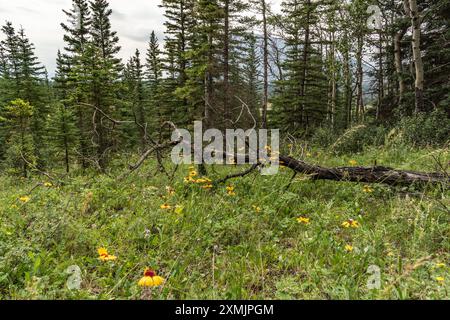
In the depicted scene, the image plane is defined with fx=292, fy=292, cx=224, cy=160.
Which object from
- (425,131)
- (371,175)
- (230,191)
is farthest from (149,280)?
(425,131)

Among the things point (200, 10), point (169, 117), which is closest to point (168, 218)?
point (200, 10)

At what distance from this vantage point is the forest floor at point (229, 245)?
2.20 m

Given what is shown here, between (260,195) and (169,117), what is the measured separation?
56.1ft

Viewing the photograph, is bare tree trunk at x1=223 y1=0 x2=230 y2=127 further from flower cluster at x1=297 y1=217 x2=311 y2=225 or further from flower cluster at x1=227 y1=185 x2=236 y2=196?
flower cluster at x1=297 y1=217 x2=311 y2=225

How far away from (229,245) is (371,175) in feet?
8.83

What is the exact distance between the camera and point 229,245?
308 centimetres

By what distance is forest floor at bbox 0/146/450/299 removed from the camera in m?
2.20

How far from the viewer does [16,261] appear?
2447mm

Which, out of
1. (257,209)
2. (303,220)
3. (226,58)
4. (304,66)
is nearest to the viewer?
(303,220)

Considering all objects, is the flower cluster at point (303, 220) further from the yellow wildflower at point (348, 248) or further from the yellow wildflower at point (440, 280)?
the yellow wildflower at point (440, 280)

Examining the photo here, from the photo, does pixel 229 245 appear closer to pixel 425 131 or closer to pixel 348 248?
pixel 348 248

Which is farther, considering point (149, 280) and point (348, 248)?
point (348, 248)

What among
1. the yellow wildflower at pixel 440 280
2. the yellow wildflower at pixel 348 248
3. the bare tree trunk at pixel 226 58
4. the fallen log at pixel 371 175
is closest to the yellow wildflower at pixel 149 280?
the yellow wildflower at pixel 348 248

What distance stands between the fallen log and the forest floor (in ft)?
0.58
